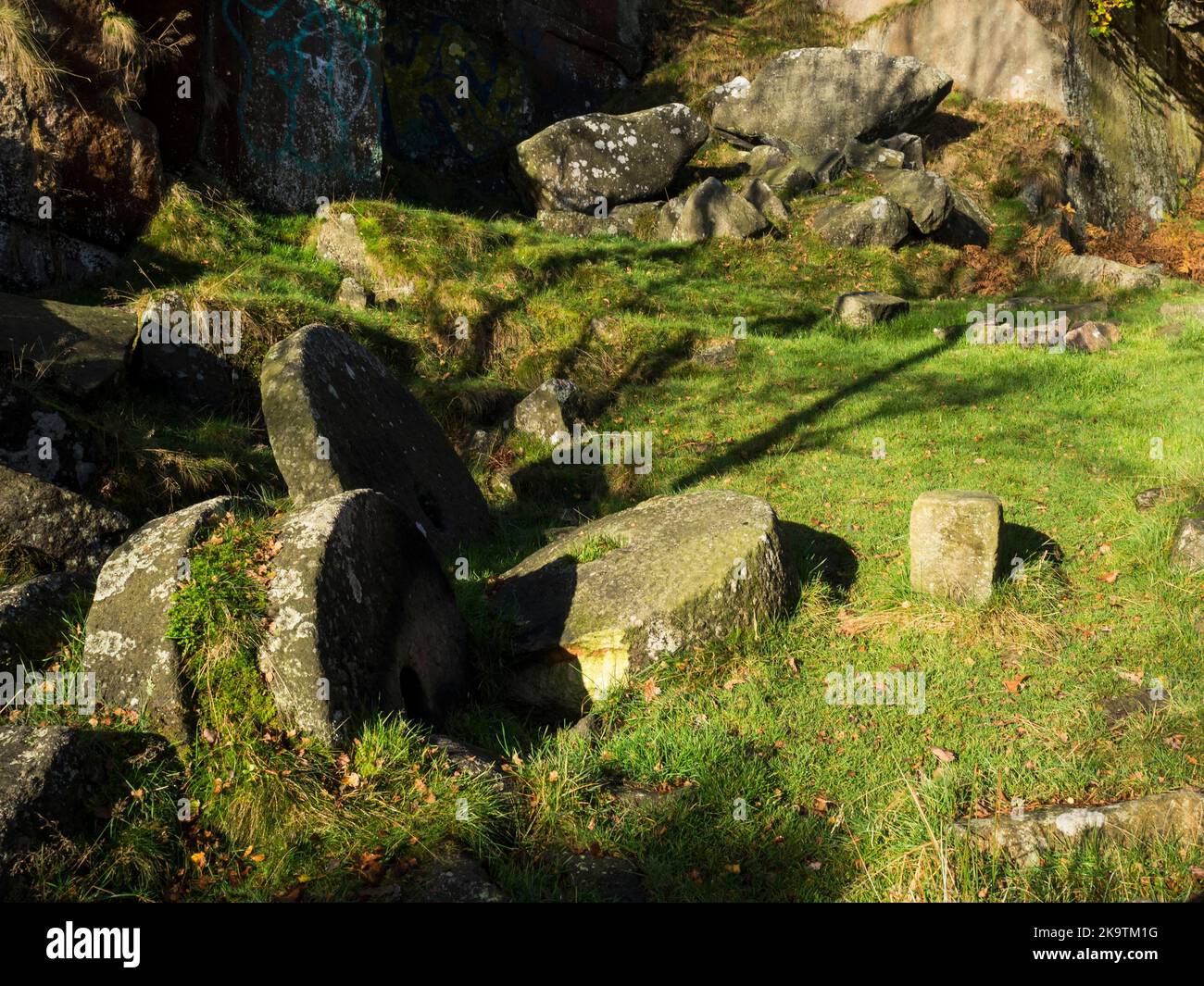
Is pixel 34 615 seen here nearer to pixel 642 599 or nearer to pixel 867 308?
pixel 642 599

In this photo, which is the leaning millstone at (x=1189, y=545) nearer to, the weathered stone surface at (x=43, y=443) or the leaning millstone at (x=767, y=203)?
the weathered stone surface at (x=43, y=443)

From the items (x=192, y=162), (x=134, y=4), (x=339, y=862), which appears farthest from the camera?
(x=192, y=162)

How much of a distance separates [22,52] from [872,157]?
12.0m

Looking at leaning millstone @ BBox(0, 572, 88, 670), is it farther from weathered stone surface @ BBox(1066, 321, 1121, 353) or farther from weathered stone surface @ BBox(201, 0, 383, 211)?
weathered stone surface @ BBox(1066, 321, 1121, 353)

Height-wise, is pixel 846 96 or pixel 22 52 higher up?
pixel 846 96

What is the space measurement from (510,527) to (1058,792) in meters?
4.78

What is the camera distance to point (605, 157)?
1492 cm

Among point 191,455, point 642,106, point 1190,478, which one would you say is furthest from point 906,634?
point 642,106

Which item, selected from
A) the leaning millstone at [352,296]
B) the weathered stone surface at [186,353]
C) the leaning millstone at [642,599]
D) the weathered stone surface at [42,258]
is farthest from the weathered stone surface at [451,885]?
the weathered stone surface at [42,258]

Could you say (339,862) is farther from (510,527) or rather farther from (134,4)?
(134,4)

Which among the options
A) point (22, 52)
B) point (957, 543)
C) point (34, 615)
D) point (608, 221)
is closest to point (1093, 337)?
point (957, 543)

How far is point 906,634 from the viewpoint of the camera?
6.09 meters

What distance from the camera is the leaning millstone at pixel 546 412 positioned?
9.53 metres

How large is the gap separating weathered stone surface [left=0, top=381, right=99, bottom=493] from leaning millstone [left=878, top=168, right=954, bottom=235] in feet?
38.6
